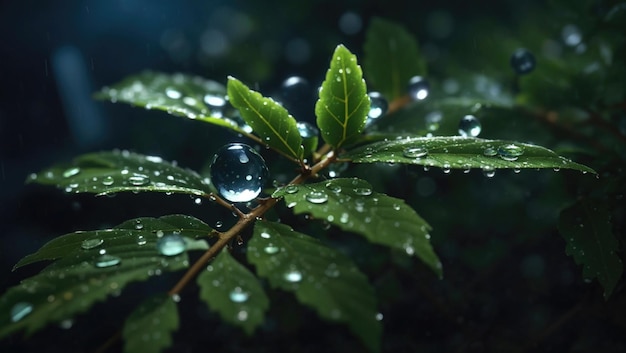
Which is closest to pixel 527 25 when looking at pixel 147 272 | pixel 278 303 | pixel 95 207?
pixel 278 303

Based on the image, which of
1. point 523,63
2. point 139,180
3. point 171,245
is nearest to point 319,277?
point 171,245

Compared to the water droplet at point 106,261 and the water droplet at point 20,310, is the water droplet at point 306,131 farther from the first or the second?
the water droplet at point 20,310

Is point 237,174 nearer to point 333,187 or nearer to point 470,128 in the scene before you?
point 333,187

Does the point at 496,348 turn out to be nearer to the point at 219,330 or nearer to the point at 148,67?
the point at 219,330

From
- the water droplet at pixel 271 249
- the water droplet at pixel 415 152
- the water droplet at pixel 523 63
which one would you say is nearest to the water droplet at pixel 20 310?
the water droplet at pixel 271 249

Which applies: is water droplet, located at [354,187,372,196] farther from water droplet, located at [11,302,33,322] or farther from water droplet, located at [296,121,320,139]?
water droplet, located at [11,302,33,322]

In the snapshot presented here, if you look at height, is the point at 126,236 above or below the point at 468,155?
below
